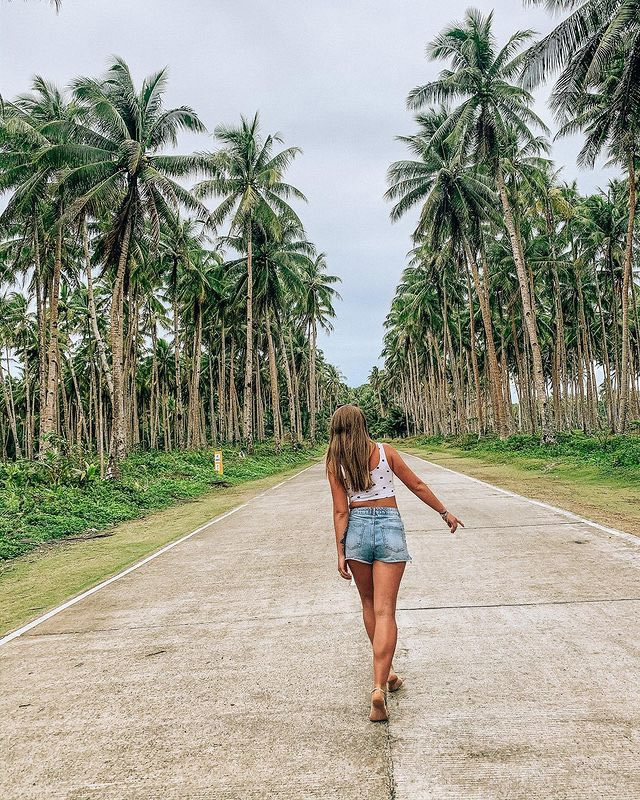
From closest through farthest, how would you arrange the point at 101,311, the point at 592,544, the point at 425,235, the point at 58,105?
the point at 592,544 < the point at 58,105 < the point at 425,235 < the point at 101,311

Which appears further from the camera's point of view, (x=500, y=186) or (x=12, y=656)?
(x=500, y=186)

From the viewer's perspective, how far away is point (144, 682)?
4.61 metres

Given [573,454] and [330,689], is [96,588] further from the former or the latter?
[573,454]

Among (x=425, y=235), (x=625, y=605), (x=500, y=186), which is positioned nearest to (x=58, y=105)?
(x=500, y=186)

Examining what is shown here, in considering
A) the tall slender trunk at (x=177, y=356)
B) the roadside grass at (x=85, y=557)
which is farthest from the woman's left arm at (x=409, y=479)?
the tall slender trunk at (x=177, y=356)

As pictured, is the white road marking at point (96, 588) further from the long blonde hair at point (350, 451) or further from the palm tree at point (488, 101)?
the palm tree at point (488, 101)

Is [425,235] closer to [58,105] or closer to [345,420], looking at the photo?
[58,105]

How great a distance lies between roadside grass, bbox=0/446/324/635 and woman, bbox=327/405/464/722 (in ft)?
13.6

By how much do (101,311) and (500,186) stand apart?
27.4m

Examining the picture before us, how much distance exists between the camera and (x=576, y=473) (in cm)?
1900

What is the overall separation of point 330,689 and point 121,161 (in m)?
21.8

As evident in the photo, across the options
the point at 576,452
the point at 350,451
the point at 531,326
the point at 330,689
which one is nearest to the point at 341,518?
the point at 350,451

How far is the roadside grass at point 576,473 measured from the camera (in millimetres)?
11977

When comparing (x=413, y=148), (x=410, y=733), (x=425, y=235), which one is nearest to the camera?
(x=410, y=733)
